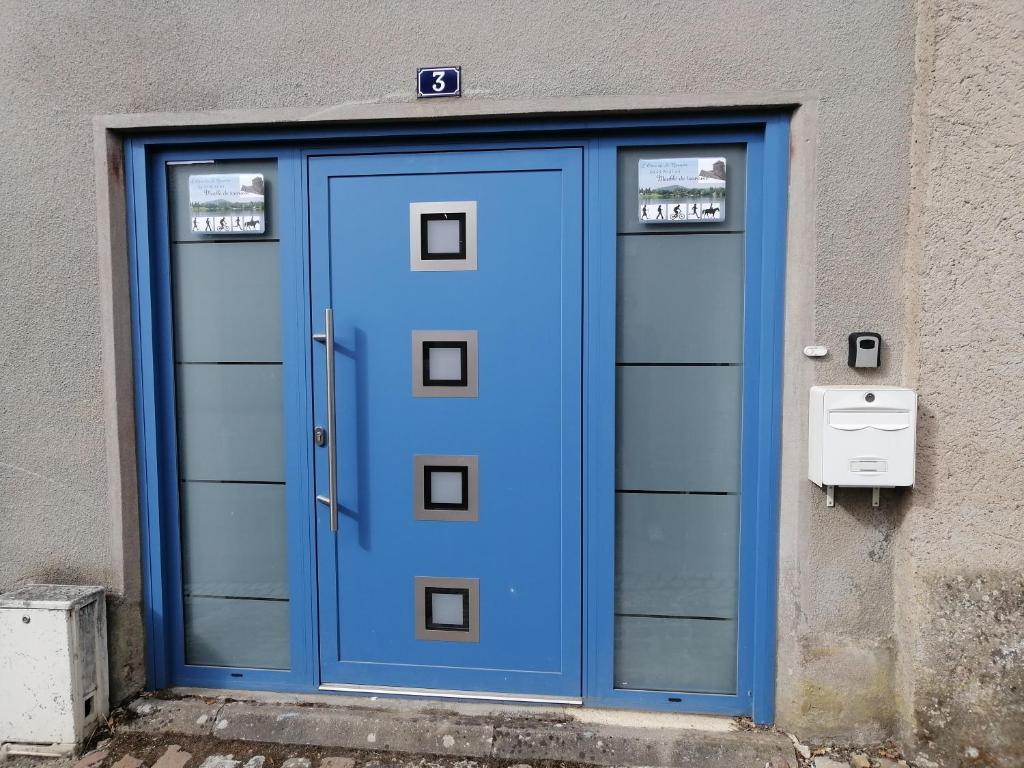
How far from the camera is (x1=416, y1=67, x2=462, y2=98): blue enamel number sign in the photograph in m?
2.35

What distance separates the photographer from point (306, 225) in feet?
8.39

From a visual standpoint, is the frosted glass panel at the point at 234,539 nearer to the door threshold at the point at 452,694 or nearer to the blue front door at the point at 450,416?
the blue front door at the point at 450,416

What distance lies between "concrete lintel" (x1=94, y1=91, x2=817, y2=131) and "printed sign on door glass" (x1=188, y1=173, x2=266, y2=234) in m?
0.22

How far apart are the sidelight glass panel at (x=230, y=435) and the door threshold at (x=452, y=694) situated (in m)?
0.30

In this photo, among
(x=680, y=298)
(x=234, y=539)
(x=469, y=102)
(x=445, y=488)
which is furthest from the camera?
(x=234, y=539)

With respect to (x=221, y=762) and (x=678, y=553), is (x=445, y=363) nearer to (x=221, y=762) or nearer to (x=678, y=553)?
(x=678, y=553)

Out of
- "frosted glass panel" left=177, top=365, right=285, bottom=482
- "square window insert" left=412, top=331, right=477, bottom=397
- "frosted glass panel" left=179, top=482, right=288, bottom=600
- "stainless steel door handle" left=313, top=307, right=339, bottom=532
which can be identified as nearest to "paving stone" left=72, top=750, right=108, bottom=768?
"frosted glass panel" left=179, top=482, right=288, bottom=600

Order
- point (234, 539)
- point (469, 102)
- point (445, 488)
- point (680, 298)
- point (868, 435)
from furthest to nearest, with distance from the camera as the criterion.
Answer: point (234, 539) → point (445, 488) → point (680, 298) → point (469, 102) → point (868, 435)

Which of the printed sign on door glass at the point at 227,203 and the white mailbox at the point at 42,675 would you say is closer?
the white mailbox at the point at 42,675

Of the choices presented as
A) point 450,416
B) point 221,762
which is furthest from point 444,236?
point 221,762

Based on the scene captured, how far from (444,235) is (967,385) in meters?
2.06

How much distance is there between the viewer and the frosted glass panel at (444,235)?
2.52 m

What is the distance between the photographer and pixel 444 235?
252cm

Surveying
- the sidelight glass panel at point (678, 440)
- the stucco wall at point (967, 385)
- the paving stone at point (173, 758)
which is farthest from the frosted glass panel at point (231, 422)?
the stucco wall at point (967, 385)
